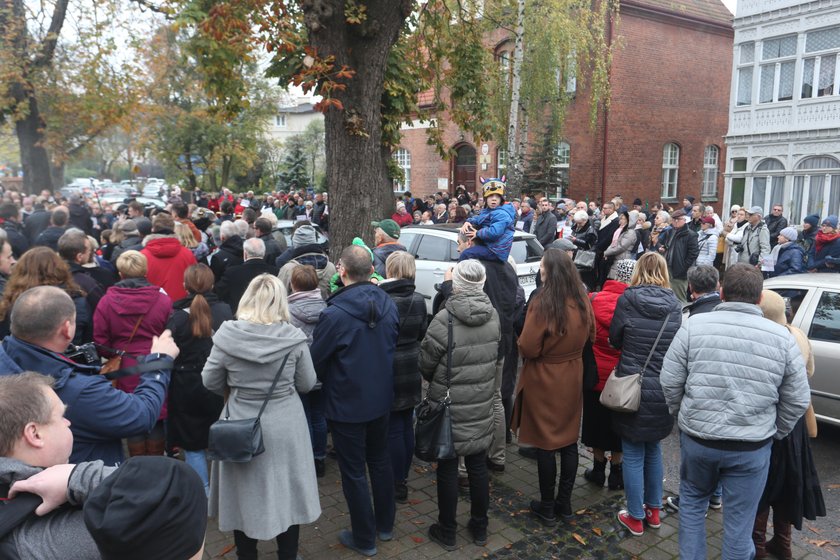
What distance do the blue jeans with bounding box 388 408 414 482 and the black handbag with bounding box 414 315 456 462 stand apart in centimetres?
48

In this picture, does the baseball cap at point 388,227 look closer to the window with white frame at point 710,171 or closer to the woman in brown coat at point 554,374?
the woman in brown coat at point 554,374

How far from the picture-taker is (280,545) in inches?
151

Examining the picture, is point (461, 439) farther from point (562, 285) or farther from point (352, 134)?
point (352, 134)

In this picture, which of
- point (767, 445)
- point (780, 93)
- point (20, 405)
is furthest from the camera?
point (780, 93)

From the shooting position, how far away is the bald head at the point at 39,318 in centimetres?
284

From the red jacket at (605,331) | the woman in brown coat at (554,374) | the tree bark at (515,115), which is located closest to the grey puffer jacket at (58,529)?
the woman in brown coat at (554,374)

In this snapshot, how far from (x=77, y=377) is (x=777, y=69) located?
70.6 feet

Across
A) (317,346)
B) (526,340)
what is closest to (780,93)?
(526,340)

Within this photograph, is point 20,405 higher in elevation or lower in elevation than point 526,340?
higher

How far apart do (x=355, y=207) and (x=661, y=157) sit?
20.8 metres

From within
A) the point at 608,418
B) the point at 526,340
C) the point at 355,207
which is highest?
the point at 355,207

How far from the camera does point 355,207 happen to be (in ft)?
21.9

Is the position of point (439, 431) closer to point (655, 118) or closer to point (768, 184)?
point (768, 184)

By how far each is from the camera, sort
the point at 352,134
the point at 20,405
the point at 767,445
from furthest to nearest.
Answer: the point at 352,134 → the point at 767,445 → the point at 20,405
